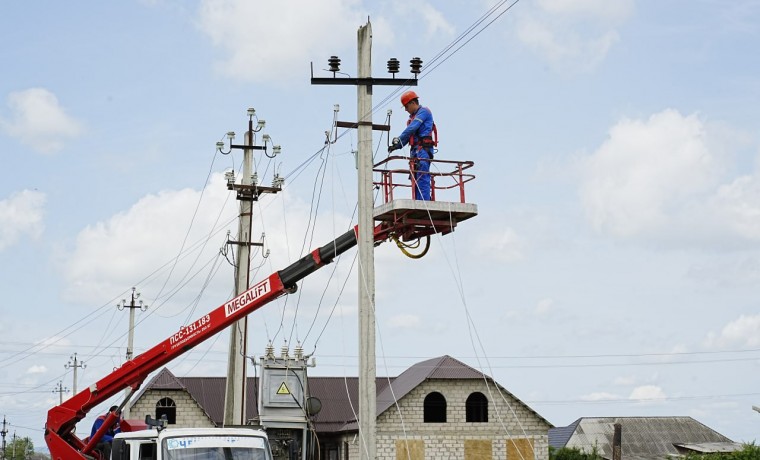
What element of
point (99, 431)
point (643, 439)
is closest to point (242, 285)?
→ point (99, 431)

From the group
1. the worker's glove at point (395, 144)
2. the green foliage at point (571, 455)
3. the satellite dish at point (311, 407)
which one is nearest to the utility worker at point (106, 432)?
the satellite dish at point (311, 407)

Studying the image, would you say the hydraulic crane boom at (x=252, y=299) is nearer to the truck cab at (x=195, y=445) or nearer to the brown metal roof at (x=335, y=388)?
the truck cab at (x=195, y=445)

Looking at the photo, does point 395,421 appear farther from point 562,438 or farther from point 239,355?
point 562,438

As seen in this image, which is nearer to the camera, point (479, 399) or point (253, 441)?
point (253, 441)

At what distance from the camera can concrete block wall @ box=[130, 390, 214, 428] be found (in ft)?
144

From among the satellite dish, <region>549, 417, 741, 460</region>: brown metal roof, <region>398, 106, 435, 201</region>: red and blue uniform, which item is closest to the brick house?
the satellite dish

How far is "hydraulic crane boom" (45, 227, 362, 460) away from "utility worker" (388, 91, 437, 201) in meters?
2.12

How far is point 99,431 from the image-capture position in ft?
72.3

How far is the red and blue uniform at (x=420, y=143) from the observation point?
17.9 metres

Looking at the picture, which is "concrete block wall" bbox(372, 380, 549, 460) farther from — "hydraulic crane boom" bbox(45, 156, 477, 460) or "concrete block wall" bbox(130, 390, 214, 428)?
"hydraulic crane boom" bbox(45, 156, 477, 460)

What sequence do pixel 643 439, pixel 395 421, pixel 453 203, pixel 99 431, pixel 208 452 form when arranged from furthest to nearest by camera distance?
pixel 643 439 → pixel 395 421 → pixel 99 431 → pixel 453 203 → pixel 208 452

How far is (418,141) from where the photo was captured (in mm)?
18047

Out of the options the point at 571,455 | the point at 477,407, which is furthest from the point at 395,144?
the point at 571,455

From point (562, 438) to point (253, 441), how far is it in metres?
50.3
